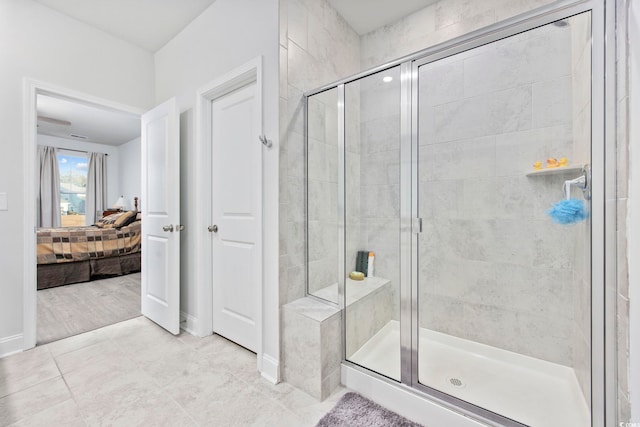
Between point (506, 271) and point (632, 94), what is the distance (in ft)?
4.23

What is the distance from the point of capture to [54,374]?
1.73 metres

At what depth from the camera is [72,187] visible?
255 inches

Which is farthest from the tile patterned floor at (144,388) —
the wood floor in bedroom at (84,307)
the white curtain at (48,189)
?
the white curtain at (48,189)

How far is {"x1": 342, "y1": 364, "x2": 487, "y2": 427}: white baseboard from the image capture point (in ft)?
4.17

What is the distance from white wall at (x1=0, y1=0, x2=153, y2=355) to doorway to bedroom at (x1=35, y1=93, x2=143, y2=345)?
0.69 feet

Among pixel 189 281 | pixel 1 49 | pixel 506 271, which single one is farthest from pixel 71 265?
pixel 506 271

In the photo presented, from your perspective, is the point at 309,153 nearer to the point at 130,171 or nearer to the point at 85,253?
the point at 85,253

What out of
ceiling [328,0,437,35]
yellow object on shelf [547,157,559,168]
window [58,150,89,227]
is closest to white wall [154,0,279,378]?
ceiling [328,0,437,35]

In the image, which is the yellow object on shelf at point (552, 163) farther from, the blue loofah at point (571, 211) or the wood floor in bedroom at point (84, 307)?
the wood floor in bedroom at point (84, 307)

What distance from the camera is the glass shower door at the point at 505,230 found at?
1.47 meters

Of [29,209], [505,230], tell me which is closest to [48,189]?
[29,209]

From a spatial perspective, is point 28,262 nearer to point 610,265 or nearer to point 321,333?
point 321,333

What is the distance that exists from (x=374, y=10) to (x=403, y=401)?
2.78 metres

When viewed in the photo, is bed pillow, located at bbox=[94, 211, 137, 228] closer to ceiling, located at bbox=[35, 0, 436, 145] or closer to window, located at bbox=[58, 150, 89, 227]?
window, located at bbox=[58, 150, 89, 227]
